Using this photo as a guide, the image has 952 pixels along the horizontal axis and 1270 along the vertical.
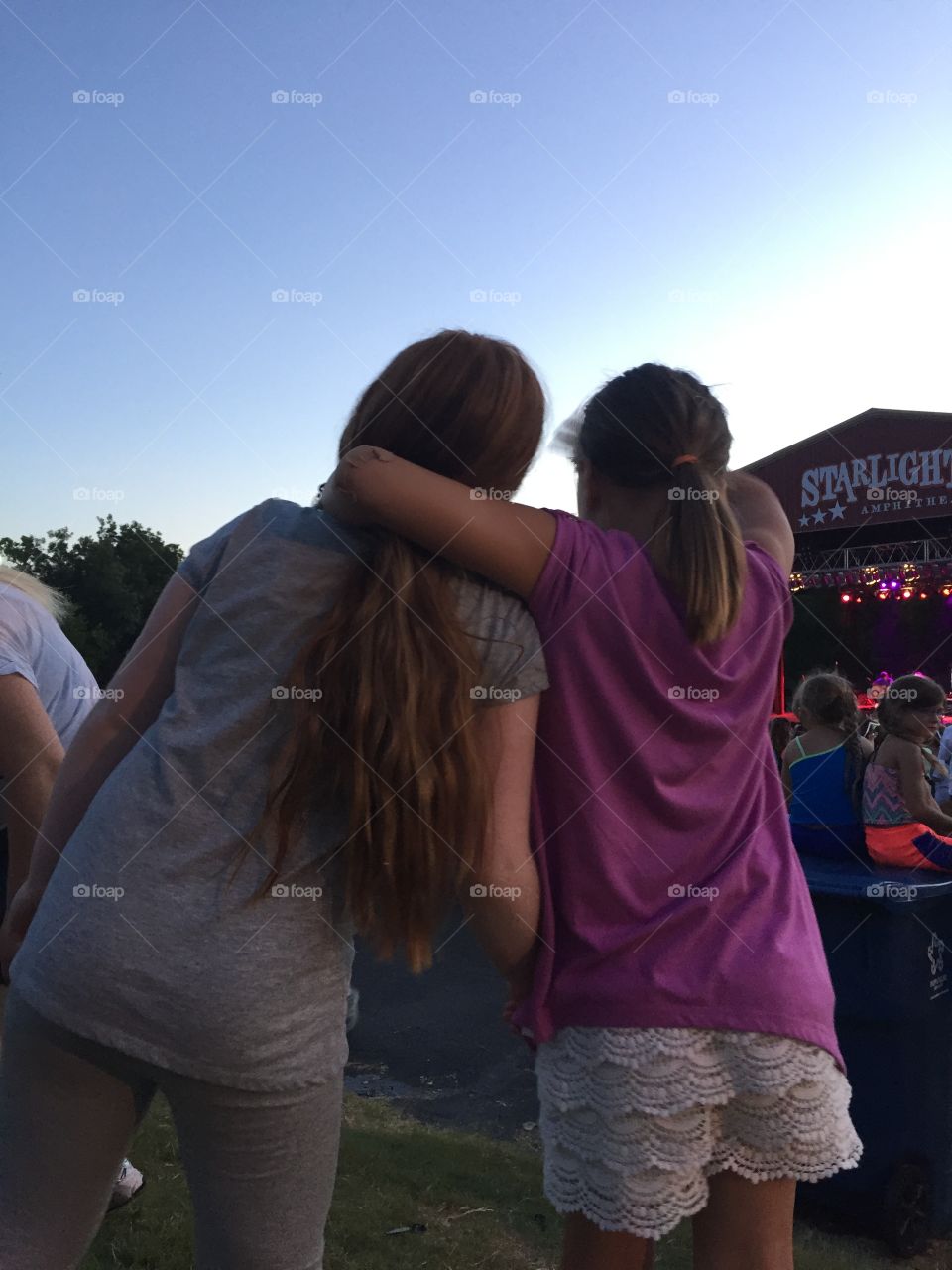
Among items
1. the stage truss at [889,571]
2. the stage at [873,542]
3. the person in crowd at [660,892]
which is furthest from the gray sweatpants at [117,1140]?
the stage at [873,542]

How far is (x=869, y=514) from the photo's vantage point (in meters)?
21.4

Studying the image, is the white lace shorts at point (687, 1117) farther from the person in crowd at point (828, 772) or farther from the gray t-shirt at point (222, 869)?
the person in crowd at point (828, 772)

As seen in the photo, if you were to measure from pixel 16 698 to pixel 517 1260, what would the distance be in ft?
6.82

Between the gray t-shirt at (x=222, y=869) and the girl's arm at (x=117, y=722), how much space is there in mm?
63

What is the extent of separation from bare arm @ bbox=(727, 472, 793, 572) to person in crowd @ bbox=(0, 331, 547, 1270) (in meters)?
0.51

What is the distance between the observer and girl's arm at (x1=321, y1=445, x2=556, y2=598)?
4.44 ft

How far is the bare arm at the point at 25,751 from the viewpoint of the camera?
2.12m

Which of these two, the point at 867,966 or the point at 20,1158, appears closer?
the point at 20,1158

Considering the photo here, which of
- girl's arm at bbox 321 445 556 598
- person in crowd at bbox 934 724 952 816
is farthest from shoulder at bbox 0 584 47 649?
person in crowd at bbox 934 724 952 816

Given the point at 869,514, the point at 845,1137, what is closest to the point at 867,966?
the point at 845,1137

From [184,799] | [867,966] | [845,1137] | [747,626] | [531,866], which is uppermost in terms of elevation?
[747,626]

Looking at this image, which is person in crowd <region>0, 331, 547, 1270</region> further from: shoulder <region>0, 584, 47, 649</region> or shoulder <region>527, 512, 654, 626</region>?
shoulder <region>0, 584, 47, 649</region>

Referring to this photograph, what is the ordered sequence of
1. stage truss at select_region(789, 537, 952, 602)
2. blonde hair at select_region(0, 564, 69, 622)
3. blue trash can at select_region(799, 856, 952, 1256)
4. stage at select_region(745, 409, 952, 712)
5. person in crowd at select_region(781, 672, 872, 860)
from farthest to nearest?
stage at select_region(745, 409, 952, 712) → stage truss at select_region(789, 537, 952, 602) → person in crowd at select_region(781, 672, 872, 860) → blue trash can at select_region(799, 856, 952, 1256) → blonde hair at select_region(0, 564, 69, 622)

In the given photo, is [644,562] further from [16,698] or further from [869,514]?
[869,514]
